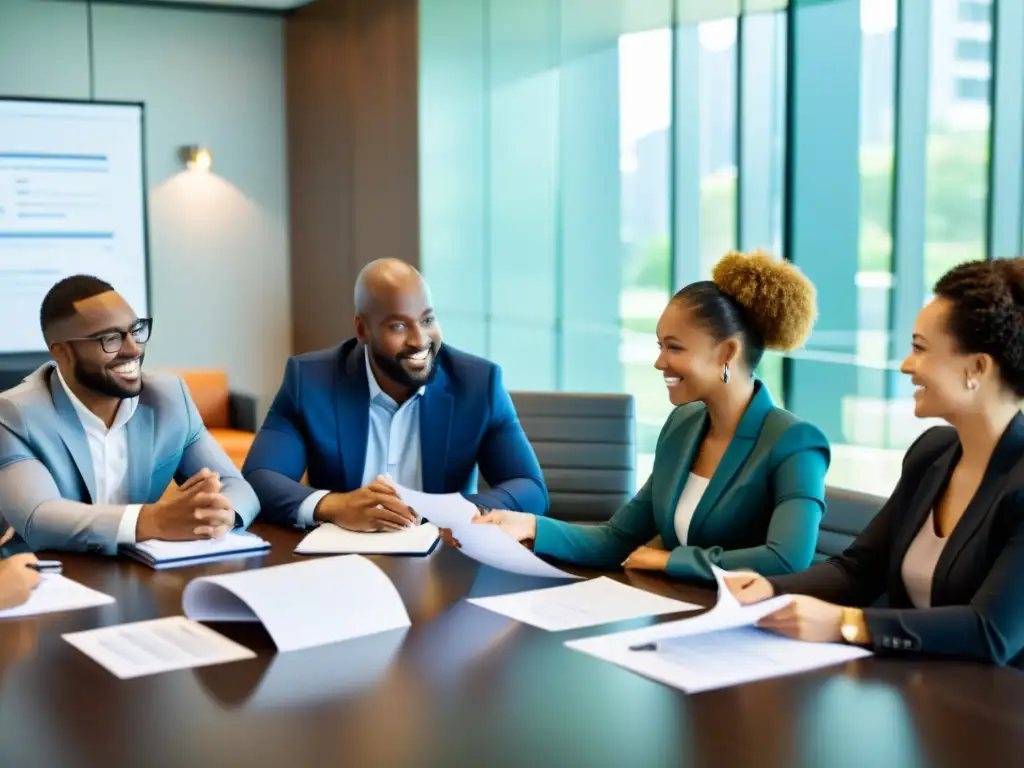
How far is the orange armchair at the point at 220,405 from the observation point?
7.07 m

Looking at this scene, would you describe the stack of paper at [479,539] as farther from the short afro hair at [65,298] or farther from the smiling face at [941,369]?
the short afro hair at [65,298]

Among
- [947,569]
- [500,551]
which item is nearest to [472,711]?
[500,551]

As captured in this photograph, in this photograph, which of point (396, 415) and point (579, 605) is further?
point (396, 415)

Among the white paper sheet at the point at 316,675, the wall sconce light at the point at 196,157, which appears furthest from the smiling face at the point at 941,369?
the wall sconce light at the point at 196,157

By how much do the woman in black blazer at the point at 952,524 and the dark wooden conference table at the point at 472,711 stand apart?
8 cm

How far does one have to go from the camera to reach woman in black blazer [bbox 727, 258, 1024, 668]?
6.42 ft

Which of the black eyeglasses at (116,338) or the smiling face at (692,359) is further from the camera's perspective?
the black eyeglasses at (116,338)

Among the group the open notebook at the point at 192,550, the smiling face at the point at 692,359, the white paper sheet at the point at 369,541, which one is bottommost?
the white paper sheet at the point at 369,541

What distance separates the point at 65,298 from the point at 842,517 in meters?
1.77

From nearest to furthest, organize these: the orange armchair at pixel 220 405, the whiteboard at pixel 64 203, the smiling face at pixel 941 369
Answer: the smiling face at pixel 941 369 → the orange armchair at pixel 220 405 → the whiteboard at pixel 64 203

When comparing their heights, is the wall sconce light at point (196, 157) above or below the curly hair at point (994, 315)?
above

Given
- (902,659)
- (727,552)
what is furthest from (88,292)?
(902,659)

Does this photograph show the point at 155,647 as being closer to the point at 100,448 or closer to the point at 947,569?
the point at 100,448

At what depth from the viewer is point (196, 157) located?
862cm
